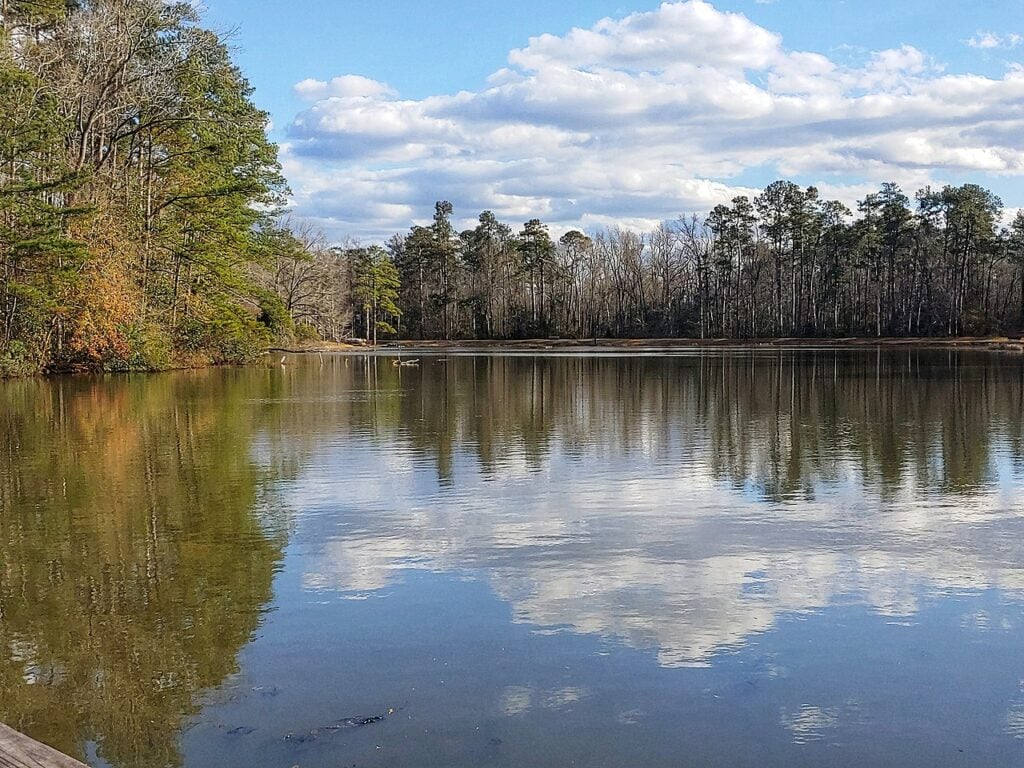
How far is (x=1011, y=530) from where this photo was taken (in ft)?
28.7

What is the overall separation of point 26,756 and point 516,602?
14.0ft

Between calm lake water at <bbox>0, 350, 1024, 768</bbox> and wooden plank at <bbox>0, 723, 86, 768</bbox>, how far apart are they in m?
1.69

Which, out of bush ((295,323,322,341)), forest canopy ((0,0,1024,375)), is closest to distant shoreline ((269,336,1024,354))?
bush ((295,323,322,341))

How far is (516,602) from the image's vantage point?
6648 millimetres

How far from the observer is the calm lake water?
15.1 ft

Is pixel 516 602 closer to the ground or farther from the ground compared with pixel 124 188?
closer to the ground

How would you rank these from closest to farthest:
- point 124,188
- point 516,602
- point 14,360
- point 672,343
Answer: point 516,602 < point 14,360 < point 124,188 < point 672,343

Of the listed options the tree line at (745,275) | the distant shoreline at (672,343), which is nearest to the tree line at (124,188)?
the distant shoreline at (672,343)

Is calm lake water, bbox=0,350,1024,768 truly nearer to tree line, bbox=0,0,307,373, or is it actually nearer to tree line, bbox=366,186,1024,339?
tree line, bbox=0,0,307,373

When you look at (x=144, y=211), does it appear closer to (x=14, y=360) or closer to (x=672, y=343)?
(x=14, y=360)

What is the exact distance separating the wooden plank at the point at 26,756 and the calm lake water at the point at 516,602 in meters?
1.69

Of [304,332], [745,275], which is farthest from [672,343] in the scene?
[304,332]

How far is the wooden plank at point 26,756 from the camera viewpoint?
2596mm

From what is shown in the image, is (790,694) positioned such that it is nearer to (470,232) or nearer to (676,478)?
(676,478)
